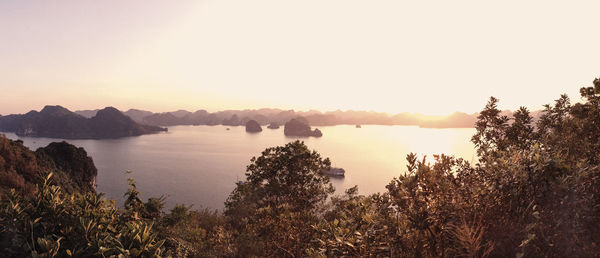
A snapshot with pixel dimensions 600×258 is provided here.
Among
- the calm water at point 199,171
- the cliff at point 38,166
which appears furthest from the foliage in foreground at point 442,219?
the calm water at point 199,171

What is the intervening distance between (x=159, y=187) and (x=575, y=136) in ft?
303

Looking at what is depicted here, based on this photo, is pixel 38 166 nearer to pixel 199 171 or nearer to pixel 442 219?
pixel 442 219

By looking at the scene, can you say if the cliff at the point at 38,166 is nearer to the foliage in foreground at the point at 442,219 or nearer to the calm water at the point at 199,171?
the foliage in foreground at the point at 442,219

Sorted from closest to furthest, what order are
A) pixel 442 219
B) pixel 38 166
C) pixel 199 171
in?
pixel 442 219, pixel 38 166, pixel 199 171

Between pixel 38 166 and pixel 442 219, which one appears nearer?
pixel 442 219

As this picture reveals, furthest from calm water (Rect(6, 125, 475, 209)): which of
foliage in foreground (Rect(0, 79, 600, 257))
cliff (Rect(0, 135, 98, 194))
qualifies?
foliage in foreground (Rect(0, 79, 600, 257))

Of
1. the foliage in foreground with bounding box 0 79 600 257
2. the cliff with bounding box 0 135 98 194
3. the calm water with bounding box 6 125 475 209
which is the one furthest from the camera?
the calm water with bounding box 6 125 475 209

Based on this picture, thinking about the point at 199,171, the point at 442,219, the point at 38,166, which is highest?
the point at 442,219

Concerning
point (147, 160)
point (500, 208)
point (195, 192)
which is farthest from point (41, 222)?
point (147, 160)

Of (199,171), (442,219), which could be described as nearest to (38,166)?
(442,219)

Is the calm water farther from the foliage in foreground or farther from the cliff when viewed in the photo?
the foliage in foreground

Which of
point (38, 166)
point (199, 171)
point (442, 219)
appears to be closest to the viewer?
point (442, 219)

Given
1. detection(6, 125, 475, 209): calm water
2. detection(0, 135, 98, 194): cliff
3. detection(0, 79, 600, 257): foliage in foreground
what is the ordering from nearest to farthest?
detection(0, 79, 600, 257): foliage in foreground, detection(0, 135, 98, 194): cliff, detection(6, 125, 475, 209): calm water

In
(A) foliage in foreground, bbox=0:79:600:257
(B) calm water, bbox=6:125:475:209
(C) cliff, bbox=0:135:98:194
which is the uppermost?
(A) foliage in foreground, bbox=0:79:600:257
